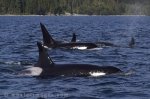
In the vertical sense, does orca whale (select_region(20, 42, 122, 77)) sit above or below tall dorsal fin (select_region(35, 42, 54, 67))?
below

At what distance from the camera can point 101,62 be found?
2992 centimetres

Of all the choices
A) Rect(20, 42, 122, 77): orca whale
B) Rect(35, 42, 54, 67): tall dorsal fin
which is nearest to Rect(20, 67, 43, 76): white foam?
Rect(20, 42, 122, 77): orca whale

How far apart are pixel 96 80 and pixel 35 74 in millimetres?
2882

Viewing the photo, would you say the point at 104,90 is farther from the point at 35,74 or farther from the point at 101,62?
the point at 101,62

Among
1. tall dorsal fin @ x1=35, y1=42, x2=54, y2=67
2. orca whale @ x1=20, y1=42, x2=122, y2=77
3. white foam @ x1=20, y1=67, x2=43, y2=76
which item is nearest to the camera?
tall dorsal fin @ x1=35, y1=42, x2=54, y2=67

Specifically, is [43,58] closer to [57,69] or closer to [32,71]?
[57,69]

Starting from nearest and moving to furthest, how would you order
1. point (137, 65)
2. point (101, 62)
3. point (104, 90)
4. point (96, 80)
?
point (104, 90) → point (96, 80) → point (137, 65) → point (101, 62)

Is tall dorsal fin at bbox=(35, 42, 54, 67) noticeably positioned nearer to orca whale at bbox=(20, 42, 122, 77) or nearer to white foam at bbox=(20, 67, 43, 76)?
orca whale at bbox=(20, 42, 122, 77)

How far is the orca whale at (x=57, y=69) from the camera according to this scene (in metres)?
22.6

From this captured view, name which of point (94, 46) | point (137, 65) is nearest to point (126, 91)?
point (137, 65)

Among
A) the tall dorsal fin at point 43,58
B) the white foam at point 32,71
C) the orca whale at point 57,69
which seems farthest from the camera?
the white foam at point 32,71

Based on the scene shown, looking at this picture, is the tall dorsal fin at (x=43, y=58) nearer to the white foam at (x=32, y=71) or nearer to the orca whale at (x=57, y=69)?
the orca whale at (x=57, y=69)

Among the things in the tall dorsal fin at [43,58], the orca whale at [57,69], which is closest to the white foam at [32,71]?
the orca whale at [57,69]

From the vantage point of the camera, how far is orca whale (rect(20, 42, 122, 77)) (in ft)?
74.1
